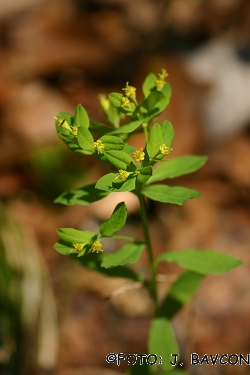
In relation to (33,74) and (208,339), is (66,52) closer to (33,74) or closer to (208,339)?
(33,74)

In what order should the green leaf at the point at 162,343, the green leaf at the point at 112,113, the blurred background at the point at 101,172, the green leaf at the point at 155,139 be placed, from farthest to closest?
the blurred background at the point at 101,172 < the green leaf at the point at 162,343 < the green leaf at the point at 112,113 < the green leaf at the point at 155,139

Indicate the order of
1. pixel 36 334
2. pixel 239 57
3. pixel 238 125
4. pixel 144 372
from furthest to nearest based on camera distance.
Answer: pixel 239 57, pixel 238 125, pixel 36 334, pixel 144 372

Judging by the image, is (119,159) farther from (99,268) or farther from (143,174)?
(99,268)

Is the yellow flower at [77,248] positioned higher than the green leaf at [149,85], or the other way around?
the green leaf at [149,85]

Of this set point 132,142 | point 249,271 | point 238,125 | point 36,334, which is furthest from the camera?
point 238,125

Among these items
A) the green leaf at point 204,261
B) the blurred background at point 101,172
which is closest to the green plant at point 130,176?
the green leaf at point 204,261

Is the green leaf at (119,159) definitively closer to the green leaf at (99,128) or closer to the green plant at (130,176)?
the green plant at (130,176)

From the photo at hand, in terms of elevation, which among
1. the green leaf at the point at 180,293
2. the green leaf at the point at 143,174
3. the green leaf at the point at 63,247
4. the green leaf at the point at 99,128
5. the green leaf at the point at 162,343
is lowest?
the green leaf at the point at 162,343

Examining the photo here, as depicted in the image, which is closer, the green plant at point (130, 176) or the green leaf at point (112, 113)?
the green plant at point (130, 176)

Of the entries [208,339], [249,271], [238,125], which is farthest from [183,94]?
[208,339]
